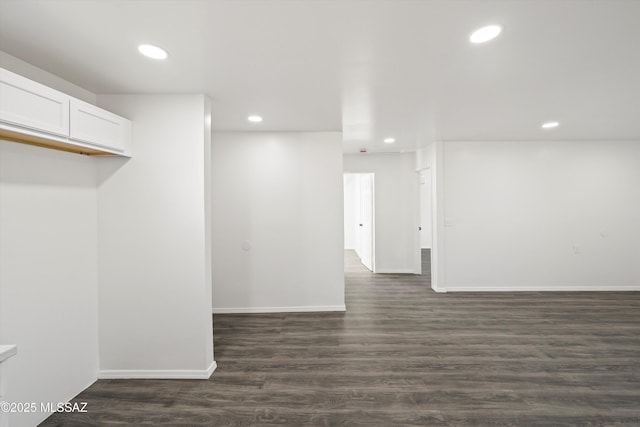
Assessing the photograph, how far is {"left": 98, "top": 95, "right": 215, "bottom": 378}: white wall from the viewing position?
2.70 m

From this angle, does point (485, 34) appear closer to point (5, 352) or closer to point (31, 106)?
point (31, 106)

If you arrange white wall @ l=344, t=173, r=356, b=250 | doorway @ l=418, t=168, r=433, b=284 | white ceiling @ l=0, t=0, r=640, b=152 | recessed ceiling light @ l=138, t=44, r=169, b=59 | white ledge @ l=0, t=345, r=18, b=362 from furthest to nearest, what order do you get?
1. white wall @ l=344, t=173, r=356, b=250
2. doorway @ l=418, t=168, r=433, b=284
3. recessed ceiling light @ l=138, t=44, r=169, b=59
4. white ceiling @ l=0, t=0, r=640, b=152
5. white ledge @ l=0, t=345, r=18, b=362

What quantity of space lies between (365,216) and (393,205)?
1.28 m

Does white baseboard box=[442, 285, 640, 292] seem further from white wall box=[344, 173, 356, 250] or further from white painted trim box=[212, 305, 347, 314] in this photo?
white wall box=[344, 173, 356, 250]

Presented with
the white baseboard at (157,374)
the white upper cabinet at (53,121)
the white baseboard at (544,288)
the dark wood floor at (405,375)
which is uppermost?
the white upper cabinet at (53,121)

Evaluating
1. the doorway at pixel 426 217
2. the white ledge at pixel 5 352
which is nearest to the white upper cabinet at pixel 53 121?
the white ledge at pixel 5 352

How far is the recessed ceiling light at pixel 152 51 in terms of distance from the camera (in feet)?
6.38

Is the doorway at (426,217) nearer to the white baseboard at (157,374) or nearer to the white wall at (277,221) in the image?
the white wall at (277,221)

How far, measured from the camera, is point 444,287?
17.7 feet

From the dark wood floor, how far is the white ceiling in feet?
8.33

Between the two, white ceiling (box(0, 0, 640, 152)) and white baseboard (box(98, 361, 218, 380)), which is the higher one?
white ceiling (box(0, 0, 640, 152))

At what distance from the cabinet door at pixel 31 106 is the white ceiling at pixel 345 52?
0.31 metres

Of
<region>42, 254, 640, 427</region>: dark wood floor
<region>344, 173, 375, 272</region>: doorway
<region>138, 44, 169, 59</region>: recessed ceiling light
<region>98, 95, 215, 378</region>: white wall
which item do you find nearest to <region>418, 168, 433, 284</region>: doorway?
<region>344, 173, 375, 272</region>: doorway

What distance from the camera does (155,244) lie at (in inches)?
107
